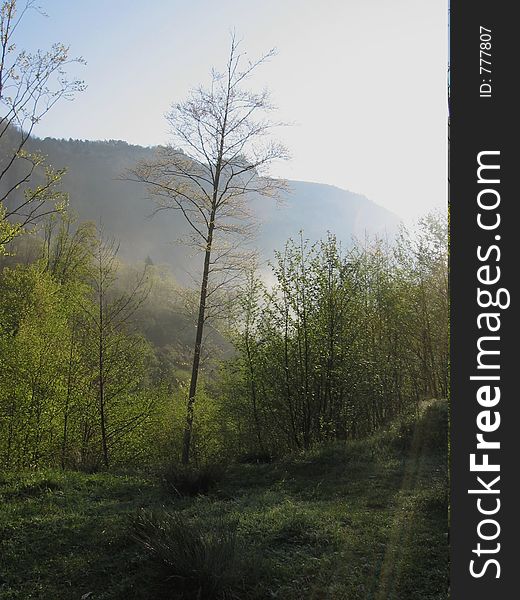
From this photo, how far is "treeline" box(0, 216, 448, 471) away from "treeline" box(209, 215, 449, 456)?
0.04m

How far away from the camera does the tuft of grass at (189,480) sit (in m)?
7.23

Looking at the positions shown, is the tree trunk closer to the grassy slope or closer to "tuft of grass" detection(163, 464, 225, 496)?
the grassy slope

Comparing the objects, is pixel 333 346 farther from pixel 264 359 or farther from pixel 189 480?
pixel 189 480

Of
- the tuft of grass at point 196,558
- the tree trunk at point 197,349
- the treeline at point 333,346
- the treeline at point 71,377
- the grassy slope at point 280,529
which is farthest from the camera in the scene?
the treeline at point 71,377

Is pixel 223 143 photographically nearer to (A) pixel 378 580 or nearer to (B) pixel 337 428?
(B) pixel 337 428

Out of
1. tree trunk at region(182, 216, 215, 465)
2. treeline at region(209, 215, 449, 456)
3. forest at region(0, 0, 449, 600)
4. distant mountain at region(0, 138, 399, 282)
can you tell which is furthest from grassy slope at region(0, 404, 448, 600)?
distant mountain at region(0, 138, 399, 282)

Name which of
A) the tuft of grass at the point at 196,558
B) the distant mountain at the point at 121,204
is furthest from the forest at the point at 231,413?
the distant mountain at the point at 121,204

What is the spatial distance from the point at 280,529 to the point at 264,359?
26.8 feet

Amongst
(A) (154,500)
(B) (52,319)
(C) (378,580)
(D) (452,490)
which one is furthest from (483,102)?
(B) (52,319)

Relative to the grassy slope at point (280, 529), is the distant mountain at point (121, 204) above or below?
above

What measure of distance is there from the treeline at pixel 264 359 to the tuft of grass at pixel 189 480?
3457 millimetres

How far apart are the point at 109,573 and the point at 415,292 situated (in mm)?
12477

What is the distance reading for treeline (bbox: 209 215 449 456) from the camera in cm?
1184

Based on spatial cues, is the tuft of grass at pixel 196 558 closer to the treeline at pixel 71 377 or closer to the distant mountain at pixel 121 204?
the treeline at pixel 71 377
